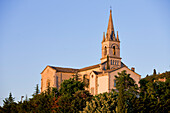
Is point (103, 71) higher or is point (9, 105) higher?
point (103, 71)

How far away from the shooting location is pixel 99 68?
6831 centimetres

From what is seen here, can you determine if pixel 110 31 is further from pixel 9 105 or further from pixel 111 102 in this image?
pixel 111 102

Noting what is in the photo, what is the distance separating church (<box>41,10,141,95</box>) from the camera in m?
59.7

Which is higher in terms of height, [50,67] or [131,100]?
[50,67]

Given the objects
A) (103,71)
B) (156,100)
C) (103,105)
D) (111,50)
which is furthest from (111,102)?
(111,50)

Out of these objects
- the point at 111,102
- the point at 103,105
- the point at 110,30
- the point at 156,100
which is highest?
the point at 110,30

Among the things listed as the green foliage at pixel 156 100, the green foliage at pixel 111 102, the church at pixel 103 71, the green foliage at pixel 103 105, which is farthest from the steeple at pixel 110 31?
the green foliage at pixel 103 105

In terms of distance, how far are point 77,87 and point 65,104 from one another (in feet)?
55.1

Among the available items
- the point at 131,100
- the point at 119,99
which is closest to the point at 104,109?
the point at 119,99

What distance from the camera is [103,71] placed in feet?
202

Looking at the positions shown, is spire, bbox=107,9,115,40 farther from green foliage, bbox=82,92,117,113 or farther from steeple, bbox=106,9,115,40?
green foliage, bbox=82,92,117,113

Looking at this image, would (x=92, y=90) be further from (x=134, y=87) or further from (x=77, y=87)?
(x=134, y=87)

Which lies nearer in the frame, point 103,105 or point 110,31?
point 103,105

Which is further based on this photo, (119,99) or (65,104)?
(65,104)
